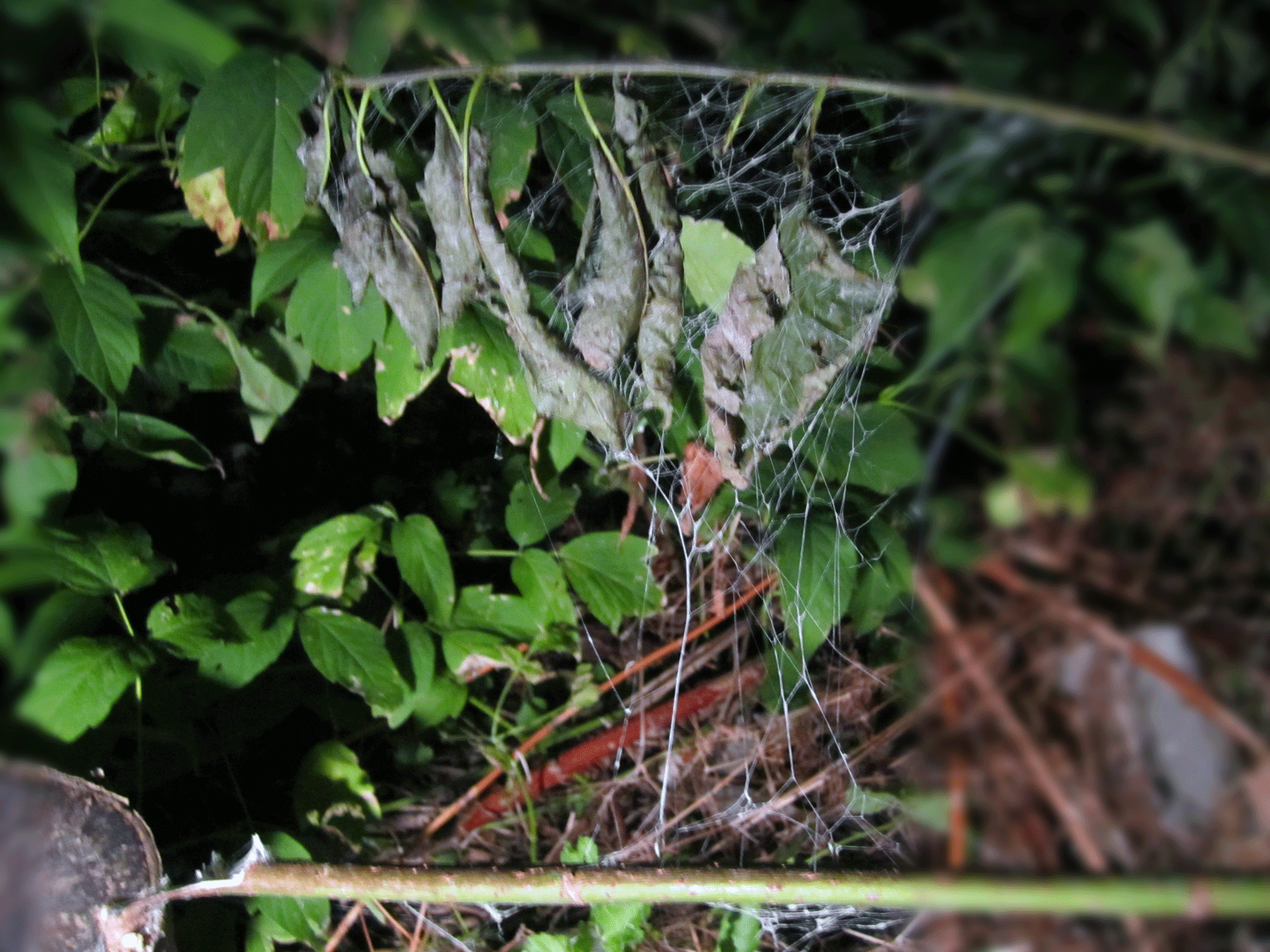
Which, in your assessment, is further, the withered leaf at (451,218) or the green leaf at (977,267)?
the withered leaf at (451,218)

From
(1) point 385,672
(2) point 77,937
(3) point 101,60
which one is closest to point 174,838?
(2) point 77,937

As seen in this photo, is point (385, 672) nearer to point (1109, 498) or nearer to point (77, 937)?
point (77, 937)

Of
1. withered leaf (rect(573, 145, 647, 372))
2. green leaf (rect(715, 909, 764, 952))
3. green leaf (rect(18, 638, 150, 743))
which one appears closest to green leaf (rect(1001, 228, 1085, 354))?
withered leaf (rect(573, 145, 647, 372))

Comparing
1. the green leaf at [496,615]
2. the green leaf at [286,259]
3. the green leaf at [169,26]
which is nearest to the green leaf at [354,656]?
Result: the green leaf at [496,615]

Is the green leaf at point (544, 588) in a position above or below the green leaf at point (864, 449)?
below

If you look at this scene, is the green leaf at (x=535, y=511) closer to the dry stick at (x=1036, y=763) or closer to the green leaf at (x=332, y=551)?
the green leaf at (x=332, y=551)

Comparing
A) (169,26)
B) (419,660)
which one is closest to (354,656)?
(419,660)

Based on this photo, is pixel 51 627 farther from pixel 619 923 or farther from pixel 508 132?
pixel 619 923
